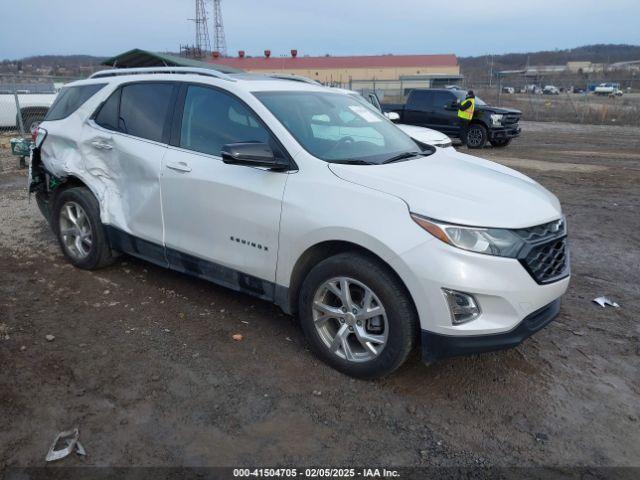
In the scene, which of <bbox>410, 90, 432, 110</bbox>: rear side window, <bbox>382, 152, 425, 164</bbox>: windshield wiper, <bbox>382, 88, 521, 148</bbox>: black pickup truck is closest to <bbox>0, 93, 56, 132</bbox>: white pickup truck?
<bbox>382, 88, 521, 148</bbox>: black pickup truck

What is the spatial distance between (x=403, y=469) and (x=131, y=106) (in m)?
3.66

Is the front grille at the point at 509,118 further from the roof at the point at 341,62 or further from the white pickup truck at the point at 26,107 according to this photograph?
the roof at the point at 341,62

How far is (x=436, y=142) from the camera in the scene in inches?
368

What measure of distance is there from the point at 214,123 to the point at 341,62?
69479mm

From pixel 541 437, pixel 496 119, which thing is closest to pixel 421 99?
pixel 496 119

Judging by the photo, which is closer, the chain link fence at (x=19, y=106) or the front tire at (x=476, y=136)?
the chain link fence at (x=19, y=106)

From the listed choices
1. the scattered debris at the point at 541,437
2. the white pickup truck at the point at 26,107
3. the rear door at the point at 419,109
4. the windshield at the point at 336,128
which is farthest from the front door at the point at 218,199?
the white pickup truck at the point at 26,107

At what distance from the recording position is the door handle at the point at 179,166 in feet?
13.1

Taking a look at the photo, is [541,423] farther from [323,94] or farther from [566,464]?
[323,94]

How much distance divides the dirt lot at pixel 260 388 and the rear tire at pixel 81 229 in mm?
176

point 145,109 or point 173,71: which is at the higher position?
point 173,71

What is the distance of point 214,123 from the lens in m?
3.99

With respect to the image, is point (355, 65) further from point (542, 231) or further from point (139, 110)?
point (542, 231)

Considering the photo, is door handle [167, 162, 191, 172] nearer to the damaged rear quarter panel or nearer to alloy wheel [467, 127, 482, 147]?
the damaged rear quarter panel
